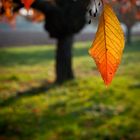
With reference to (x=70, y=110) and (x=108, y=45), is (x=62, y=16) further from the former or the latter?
(x=108, y=45)

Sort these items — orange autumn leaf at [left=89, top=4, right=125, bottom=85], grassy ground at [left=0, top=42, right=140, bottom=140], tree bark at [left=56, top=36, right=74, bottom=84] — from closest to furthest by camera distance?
orange autumn leaf at [left=89, top=4, right=125, bottom=85], grassy ground at [left=0, top=42, right=140, bottom=140], tree bark at [left=56, top=36, right=74, bottom=84]

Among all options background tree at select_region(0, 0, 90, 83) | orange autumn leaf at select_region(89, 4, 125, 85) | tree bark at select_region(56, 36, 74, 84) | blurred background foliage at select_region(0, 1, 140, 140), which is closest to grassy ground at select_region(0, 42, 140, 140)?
blurred background foliage at select_region(0, 1, 140, 140)

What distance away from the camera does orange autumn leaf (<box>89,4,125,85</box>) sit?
0.84m

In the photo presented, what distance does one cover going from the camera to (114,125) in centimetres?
702

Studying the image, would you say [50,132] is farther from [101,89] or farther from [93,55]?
[93,55]

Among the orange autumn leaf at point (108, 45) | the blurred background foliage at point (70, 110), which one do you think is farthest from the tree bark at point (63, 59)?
the orange autumn leaf at point (108, 45)

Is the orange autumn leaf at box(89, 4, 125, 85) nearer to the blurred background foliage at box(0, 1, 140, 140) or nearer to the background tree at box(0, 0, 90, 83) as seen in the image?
the blurred background foliage at box(0, 1, 140, 140)

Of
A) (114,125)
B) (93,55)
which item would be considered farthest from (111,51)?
(114,125)

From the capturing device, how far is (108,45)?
892mm

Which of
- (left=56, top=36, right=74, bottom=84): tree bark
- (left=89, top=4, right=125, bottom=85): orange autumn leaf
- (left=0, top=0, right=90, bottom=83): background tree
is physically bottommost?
(left=56, top=36, right=74, bottom=84): tree bark

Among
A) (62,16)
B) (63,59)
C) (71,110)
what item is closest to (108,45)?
(71,110)

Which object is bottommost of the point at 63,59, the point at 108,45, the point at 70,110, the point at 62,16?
the point at 63,59

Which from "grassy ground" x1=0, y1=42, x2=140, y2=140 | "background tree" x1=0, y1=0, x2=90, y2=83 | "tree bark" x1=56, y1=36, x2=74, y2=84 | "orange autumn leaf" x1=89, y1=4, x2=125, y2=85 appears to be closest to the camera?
"orange autumn leaf" x1=89, y1=4, x2=125, y2=85

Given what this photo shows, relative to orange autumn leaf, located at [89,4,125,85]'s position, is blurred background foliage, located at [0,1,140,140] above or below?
below
